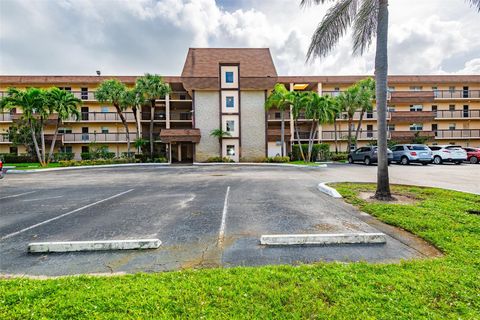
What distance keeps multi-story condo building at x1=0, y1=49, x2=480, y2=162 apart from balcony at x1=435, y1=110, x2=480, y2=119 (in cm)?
12

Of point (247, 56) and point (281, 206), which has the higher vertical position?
point (247, 56)

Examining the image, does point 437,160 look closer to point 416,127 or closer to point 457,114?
point 416,127

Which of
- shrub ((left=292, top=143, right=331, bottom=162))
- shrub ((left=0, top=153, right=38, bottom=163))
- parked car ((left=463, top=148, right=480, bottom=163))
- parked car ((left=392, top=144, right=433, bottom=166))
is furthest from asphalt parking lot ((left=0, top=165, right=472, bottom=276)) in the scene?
shrub ((left=0, top=153, right=38, bottom=163))

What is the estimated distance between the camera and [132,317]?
2.46 metres

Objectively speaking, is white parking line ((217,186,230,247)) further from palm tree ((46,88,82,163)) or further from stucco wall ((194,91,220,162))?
palm tree ((46,88,82,163))

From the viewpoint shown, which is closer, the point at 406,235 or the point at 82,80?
the point at 406,235

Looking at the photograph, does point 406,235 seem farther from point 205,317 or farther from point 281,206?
point 205,317

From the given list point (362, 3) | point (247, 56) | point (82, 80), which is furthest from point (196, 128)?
point (362, 3)

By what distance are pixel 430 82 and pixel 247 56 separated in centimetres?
2933

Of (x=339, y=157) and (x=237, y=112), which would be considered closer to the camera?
(x=237, y=112)

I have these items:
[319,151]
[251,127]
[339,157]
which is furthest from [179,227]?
[339,157]

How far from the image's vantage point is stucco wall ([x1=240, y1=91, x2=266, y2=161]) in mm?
29766

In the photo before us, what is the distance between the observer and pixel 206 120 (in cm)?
2966

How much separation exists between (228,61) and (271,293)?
32242mm
